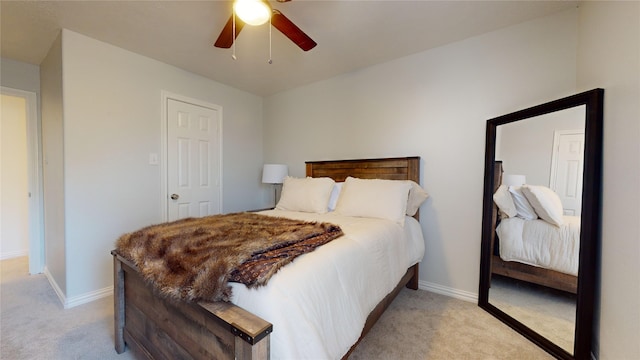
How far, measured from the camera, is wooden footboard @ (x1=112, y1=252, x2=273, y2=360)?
82 centimetres

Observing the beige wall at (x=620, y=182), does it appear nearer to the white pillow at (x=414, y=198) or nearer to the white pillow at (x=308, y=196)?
the white pillow at (x=414, y=198)

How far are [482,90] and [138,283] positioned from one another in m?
2.96

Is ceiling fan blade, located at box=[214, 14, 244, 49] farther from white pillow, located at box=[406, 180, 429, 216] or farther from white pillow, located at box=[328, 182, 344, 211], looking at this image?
white pillow, located at box=[406, 180, 429, 216]

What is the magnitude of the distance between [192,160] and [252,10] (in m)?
2.17

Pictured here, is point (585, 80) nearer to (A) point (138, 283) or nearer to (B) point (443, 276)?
(B) point (443, 276)

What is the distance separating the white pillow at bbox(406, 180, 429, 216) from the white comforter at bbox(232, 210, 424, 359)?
729 mm

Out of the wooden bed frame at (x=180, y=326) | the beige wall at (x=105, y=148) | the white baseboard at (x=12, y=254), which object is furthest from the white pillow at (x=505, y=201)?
the white baseboard at (x=12, y=254)

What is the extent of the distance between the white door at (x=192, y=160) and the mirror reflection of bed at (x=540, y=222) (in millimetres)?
3137

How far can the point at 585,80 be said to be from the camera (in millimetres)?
1689

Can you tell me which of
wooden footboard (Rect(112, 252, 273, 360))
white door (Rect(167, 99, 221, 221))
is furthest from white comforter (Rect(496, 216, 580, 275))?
white door (Rect(167, 99, 221, 221))

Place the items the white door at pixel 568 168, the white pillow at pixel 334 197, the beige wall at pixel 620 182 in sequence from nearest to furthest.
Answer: the beige wall at pixel 620 182
the white door at pixel 568 168
the white pillow at pixel 334 197

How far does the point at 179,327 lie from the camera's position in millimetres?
1160

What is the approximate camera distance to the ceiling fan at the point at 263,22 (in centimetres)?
139

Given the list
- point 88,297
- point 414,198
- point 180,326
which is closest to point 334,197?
point 414,198
